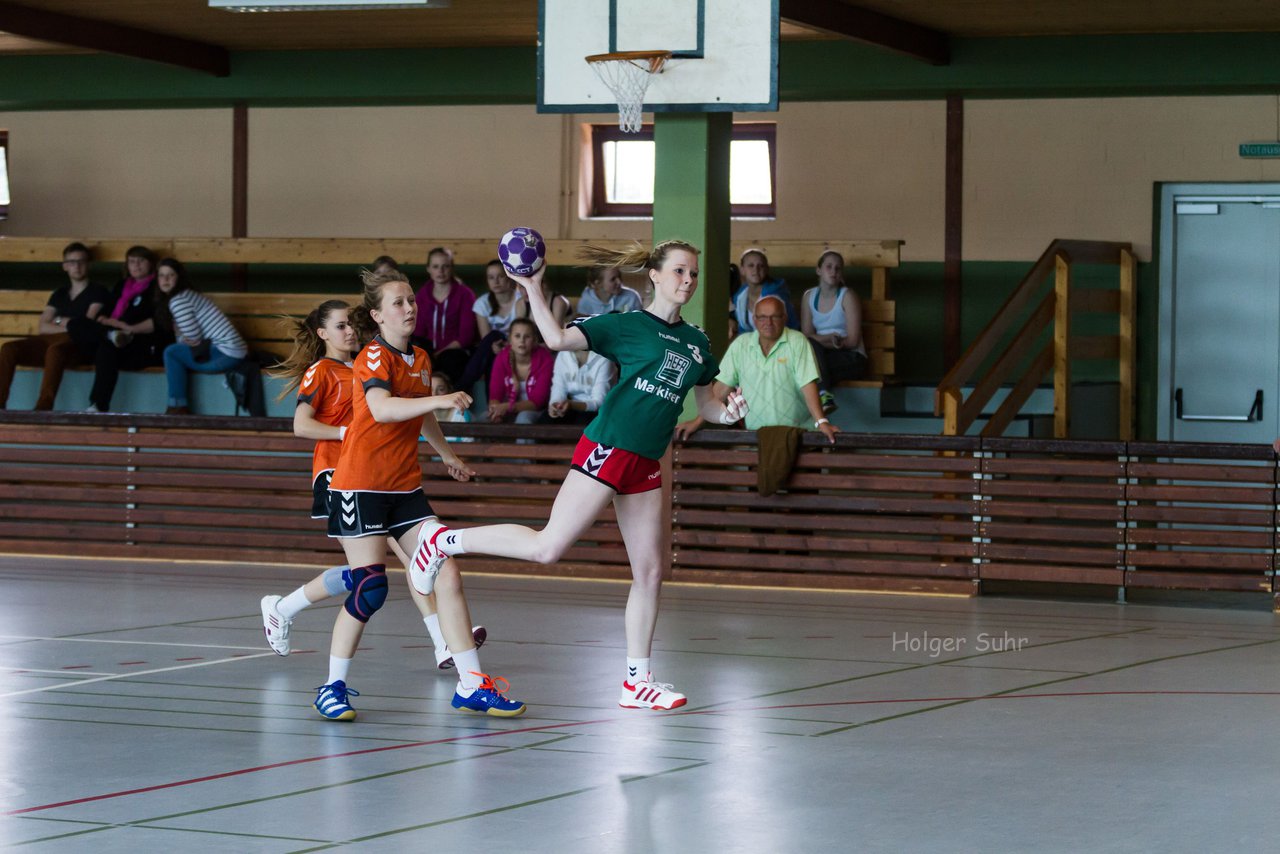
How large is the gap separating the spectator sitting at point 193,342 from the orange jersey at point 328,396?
677cm

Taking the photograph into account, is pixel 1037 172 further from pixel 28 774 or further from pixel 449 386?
pixel 28 774

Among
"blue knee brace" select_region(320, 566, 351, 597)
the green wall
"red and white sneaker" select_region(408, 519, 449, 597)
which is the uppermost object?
the green wall

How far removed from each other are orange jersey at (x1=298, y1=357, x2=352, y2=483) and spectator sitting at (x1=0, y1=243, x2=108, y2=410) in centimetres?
760

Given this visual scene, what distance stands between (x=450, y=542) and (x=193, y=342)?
8594mm

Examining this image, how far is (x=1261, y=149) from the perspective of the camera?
1463 centimetres

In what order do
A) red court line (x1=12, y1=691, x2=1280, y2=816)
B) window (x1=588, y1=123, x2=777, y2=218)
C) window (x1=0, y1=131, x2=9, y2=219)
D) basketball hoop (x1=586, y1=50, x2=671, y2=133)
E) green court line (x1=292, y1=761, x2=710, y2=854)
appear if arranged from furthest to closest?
1. window (x1=0, y1=131, x2=9, y2=219)
2. window (x1=588, y1=123, x2=777, y2=218)
3. basketball hoop (x1=586, y1=50, x2=671, y2=133)
4. red court line (x1=12, y1=691, x2=1280, y2=816)
5. green court line (x1=292, y1=761, x2=710, y2=854)

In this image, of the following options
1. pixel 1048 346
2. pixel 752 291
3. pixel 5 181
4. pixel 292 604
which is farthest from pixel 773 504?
Answer: pixel 5 181

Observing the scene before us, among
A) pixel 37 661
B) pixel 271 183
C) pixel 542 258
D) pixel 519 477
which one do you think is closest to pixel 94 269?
pixel 271 183

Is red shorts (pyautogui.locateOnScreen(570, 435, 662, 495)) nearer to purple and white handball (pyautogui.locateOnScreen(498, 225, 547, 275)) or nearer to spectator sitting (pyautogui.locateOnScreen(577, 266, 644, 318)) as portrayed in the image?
purple and white handball (pyautogui.locateOnScreen(498, 225, 547, 275))

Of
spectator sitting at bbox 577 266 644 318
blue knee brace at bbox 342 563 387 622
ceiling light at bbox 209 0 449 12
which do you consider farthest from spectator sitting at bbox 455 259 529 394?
blue knee brace at bbox 342 563 387 622

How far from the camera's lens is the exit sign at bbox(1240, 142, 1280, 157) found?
47.9ft

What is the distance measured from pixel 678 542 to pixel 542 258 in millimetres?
5665

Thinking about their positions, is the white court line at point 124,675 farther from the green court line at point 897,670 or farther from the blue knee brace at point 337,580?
the green court line at point 897,670

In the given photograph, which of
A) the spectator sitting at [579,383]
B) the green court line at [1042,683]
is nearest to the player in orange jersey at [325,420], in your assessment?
the green court line at [1042,683]
